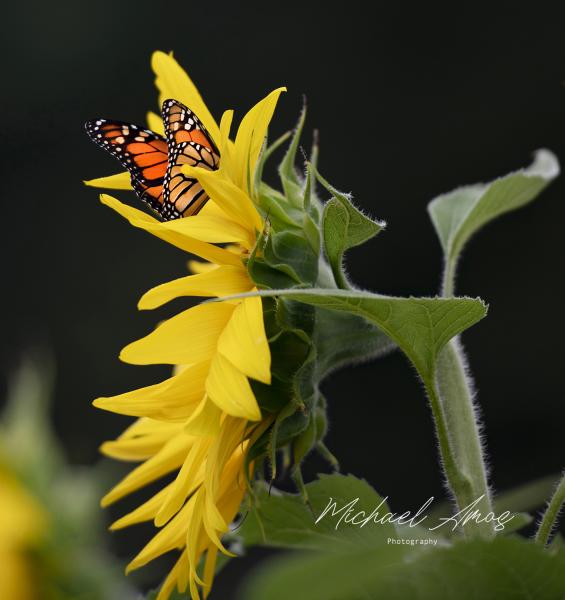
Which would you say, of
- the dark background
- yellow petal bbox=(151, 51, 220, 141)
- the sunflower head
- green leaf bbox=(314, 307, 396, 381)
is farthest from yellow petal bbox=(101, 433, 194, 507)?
the dark background

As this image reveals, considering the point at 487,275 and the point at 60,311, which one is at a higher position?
the point at 60,311

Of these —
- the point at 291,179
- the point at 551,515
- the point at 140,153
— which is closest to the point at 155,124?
the point at 140,153

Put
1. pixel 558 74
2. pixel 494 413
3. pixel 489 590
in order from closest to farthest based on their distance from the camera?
pixel 489 590
pixel 494 413
pixel 558 74

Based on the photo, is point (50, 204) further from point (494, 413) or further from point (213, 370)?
point (213, 370)

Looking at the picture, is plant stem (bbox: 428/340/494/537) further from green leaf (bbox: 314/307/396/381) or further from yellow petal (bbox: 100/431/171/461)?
yellow petal (bbox: 100/431/171/461)

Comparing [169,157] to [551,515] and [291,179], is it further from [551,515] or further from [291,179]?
[551,515]

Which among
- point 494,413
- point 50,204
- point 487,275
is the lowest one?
point 494,413

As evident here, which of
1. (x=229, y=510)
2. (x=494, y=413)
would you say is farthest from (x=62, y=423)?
(x=229, y=510)
